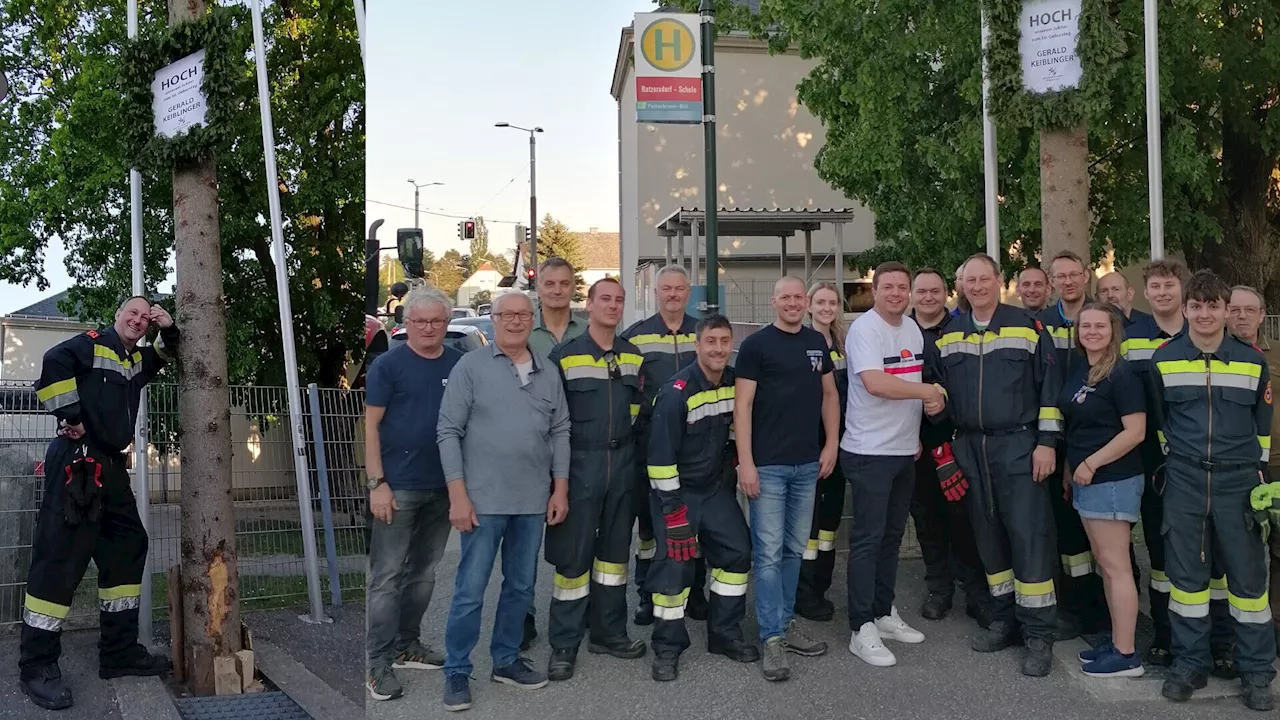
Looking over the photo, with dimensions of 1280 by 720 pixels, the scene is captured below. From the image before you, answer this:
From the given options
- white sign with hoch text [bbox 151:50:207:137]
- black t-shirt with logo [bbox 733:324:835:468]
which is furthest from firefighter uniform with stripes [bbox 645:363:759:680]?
→ white sign with hoch text [bbox 151:50:207:137]

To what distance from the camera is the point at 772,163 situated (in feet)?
66.5

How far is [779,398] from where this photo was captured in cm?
455

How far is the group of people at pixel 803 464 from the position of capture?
4.18 m

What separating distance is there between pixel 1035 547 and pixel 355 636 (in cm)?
403

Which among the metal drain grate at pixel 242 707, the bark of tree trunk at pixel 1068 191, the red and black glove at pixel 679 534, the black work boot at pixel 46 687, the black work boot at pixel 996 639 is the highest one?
the bark of tree trunk at pixel 1068 191

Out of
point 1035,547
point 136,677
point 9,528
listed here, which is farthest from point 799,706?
point 9,528

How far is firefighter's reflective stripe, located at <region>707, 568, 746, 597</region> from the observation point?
4527mm

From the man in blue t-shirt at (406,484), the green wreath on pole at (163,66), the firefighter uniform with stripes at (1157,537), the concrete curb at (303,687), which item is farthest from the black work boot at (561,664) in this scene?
the green wreath on pole at (163,66)

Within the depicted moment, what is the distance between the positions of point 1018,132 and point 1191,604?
6.67 metres

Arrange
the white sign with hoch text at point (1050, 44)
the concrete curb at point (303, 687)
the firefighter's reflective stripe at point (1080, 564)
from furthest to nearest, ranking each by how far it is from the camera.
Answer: the white sign with hoch text at point (1050, 44) → the concrete curb at point (303, 687) → the firefighter's reflective stripe at point (1080, 564)

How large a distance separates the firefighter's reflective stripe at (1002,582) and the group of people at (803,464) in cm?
1

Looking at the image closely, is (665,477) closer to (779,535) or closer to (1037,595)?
(779,535)

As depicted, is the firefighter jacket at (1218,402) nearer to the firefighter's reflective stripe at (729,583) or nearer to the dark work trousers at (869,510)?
the dark work trousers at (869,510)

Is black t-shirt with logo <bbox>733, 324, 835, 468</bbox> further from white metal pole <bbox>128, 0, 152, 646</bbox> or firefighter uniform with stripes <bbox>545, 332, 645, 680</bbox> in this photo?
white metal pole <bbox>128, 0, 152, 646</bbox>
